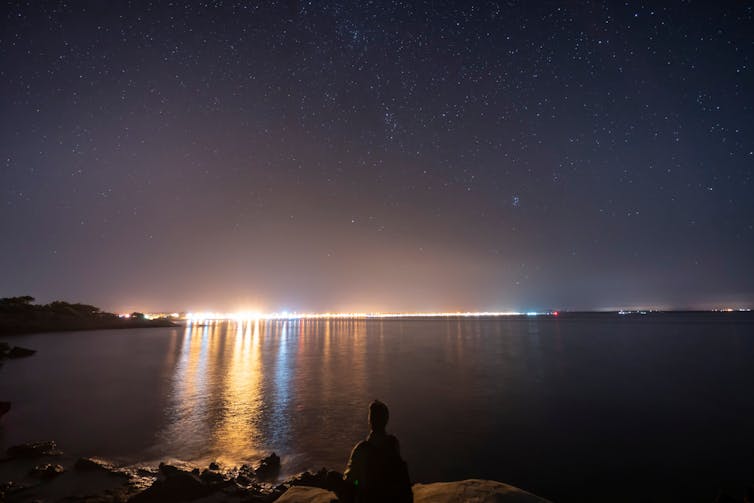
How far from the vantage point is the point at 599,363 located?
124 ft

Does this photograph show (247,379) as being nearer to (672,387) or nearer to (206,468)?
(206,468)

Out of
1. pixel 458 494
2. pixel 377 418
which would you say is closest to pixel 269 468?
pixel 458 494

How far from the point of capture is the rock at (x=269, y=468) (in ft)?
38.2

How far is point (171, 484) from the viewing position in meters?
9.89

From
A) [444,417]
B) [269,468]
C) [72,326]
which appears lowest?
[444,417]

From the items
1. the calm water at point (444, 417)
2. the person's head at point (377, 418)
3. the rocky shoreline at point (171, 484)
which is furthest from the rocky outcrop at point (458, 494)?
the calm water at point (444, 417)

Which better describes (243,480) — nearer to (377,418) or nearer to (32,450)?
(32,450)

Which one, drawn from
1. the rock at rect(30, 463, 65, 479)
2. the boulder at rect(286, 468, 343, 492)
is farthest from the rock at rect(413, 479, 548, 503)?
the rock at rect(30, 463, 65, 479)

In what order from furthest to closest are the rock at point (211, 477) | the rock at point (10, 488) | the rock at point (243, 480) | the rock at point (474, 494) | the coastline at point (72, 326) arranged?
the coastline at point (72, 326) → the rock at point (243, 480) → the rock at point (211, 477) → the rock at point (10, 488) → the rock at point (474, 494)

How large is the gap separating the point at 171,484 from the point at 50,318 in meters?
105

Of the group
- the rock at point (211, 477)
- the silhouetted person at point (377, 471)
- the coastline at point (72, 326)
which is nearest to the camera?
the silhouetted person at point (377, 471)

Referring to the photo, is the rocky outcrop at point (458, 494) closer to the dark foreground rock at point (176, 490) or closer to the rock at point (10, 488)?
the dark foreground rock at point (176, 490)

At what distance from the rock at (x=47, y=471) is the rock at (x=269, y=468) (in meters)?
5.57

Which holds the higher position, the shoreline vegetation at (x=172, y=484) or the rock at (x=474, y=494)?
the rock at (x=474, y=494)
